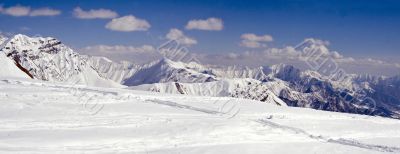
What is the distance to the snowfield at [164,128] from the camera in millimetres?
26812

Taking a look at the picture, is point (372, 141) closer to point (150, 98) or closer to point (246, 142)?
point (246, 142)

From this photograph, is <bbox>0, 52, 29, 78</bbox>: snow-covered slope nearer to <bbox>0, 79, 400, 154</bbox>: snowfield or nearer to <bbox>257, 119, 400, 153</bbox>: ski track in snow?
<bbox>0, 79, 400, 154</bbox>: snowfield

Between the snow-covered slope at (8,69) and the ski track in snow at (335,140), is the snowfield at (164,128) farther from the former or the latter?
the snow-covered slope at (8,69)

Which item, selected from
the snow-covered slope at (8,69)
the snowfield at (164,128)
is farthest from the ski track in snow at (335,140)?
the snow-covered slope at (8,69)

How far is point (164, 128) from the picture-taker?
31.3 meters

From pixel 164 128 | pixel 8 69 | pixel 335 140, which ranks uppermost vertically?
pixel 8 69

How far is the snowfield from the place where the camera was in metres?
Answer: 26.8

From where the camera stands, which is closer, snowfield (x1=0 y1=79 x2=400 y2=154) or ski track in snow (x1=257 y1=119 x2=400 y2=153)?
snowfield (x1=0 y1=79 x2=400 y2=154)

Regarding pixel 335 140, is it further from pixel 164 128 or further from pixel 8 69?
pixel 8 69

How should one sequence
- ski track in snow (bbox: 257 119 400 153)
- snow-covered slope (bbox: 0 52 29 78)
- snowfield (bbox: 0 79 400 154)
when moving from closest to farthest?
snowfield (bbox: 0 79 400 154) < ski track in snow (bbox: 257 119 400 153) < snow-covered slope (bbox: 0 52 29 78)

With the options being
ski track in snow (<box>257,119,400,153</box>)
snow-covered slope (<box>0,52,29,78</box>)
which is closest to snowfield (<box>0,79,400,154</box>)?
ski track in snow (<box>257,119,400,153</box>)

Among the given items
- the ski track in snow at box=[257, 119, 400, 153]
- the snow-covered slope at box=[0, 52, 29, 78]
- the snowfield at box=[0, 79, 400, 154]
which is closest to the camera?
the snowfield at box=[0, 79, 400, 154]

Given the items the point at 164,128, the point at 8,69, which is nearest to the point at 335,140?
the point at 164,128

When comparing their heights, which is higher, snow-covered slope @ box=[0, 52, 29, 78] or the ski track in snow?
snow-covered slope @ box=[0, 52, 29, 78]
